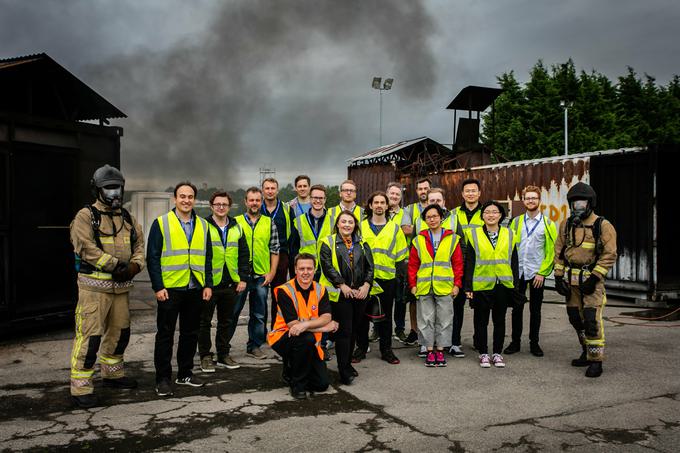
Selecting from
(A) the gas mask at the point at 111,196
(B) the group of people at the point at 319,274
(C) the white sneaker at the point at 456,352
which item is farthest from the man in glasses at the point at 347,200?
(A) the gas mask at the point at 111,196

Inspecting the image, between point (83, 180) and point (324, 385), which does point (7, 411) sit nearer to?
point (324, 385)

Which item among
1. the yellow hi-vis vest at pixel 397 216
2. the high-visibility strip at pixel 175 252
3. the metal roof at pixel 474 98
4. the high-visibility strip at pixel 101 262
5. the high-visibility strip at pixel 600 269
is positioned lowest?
the high-visibility strip at pixel 600 269

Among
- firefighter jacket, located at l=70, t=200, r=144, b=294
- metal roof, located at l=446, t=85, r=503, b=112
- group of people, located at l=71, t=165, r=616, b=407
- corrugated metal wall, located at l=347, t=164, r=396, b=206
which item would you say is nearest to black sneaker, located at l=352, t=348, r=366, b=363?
group of people, located at l=71, t=165, r=616, b=407

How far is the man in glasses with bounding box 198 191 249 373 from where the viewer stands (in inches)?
231

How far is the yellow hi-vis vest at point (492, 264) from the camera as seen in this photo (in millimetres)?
6266

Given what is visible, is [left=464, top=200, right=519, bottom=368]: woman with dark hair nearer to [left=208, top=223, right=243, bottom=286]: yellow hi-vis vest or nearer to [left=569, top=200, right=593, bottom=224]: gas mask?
[left=569, top=200, right=593, bottom=224]: gas mask

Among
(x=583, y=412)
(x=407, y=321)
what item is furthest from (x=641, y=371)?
(x=407, y=321)

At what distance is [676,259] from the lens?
1102 cm

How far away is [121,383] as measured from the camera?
17.4ft

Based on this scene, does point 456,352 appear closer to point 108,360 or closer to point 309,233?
point 309,233

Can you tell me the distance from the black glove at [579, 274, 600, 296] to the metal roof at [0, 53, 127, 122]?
7.45 metres

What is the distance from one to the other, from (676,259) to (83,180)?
10.7 m

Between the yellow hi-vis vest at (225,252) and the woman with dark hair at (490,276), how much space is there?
253 centimetres

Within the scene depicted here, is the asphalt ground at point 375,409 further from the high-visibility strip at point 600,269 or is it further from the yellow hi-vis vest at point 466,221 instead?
the yellow hi-vis vest at point 466,221
